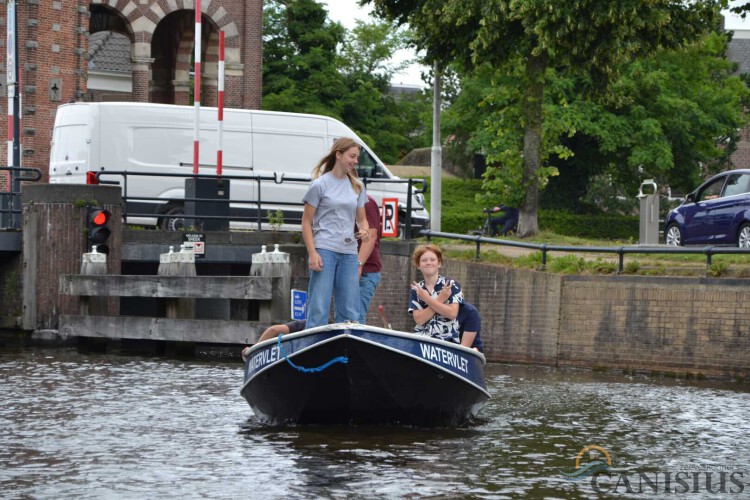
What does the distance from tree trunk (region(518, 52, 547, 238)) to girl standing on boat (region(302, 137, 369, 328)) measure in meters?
16.0

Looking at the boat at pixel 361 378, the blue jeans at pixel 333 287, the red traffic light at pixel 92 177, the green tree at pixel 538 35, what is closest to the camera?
the boat at pixel 361 378

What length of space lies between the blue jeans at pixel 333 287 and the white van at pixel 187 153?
12173 millimetres

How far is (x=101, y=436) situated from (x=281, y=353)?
67.0 inches

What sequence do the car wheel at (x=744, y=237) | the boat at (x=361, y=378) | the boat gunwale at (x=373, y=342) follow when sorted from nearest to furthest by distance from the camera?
the boat gunwale at (x=373, y=342) → the boat at (x=361, y=378) → the car wheel at (x=744, y=237)

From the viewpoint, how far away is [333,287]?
11.6 m

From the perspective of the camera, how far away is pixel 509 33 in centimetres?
2695

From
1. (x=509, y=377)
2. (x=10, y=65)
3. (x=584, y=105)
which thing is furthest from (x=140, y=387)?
(x=584, y=105)

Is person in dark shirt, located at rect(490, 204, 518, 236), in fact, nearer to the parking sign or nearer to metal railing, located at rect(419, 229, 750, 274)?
the parking sign

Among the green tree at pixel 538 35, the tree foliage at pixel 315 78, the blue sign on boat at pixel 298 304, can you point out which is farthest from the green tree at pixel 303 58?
the blue sign on boat at pixel 298 304

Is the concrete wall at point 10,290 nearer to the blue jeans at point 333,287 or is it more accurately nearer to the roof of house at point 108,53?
the blue jeans at point 333,287

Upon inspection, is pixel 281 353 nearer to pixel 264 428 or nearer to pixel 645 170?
pixel 264 428

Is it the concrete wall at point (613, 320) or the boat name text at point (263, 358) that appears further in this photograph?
the concrete wall at point (613, 320)

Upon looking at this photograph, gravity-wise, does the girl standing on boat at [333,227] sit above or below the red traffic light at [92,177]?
below

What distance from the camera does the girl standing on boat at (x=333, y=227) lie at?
11180 mm
